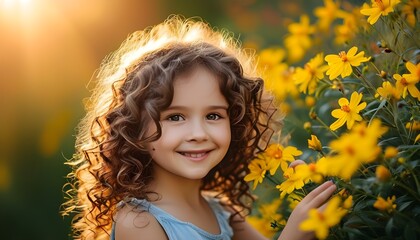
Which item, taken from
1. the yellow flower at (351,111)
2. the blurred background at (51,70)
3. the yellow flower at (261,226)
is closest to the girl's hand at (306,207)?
the yellow flower at (351,111)

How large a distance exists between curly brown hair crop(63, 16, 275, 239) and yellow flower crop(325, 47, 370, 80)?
28 centimetres

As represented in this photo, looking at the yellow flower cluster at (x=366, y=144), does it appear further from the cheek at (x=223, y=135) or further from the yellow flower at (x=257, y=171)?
the cheek at (x=223, y=135)

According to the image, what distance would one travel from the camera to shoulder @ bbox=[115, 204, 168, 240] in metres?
1.66

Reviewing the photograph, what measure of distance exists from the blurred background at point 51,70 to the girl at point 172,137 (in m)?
0.46

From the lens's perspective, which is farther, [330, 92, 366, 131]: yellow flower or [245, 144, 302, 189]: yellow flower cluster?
[245, 144, 302, 189]: yellow flower cluster

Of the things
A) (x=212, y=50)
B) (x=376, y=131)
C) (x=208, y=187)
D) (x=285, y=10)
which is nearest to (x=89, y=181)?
(x=208, y=187)

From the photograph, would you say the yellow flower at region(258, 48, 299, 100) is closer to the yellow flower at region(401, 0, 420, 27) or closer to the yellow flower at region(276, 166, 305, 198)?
the yellow flower at region(401, 0, 420, 27)

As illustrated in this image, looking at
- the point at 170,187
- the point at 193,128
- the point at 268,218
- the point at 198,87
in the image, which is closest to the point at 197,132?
the point at 193,128

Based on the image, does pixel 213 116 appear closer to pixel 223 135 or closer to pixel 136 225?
pixel 223 135

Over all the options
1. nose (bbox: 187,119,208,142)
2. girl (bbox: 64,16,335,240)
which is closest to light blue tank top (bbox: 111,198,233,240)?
girl (bbox: 64,16,335,240)

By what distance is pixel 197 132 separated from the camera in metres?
1.63

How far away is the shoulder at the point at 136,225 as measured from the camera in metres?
1.66

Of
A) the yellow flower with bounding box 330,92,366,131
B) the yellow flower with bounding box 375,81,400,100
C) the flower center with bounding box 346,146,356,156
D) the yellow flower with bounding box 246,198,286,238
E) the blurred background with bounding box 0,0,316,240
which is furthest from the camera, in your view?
the blurred background with bounding box 0,0,316,240

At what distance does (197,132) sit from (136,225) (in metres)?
0.28
